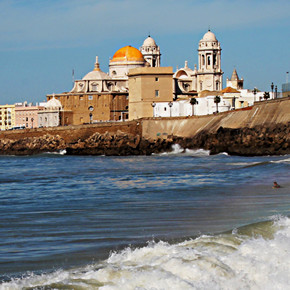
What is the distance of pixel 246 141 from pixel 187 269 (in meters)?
54.4

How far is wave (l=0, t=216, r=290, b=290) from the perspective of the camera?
1378 cm

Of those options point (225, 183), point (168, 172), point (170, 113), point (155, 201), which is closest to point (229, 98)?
point (170, 113)

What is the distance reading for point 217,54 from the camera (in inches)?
4761

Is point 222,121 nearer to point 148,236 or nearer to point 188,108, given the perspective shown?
point 188,108

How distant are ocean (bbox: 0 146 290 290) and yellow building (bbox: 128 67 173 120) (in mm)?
61109

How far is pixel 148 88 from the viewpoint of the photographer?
96.9 metres

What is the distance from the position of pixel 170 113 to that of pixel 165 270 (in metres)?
79.6

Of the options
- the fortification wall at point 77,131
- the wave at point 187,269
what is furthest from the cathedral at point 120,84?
the wave at point 187,269

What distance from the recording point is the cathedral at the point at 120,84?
110312mm

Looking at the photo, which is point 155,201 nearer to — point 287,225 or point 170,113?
point 287,225

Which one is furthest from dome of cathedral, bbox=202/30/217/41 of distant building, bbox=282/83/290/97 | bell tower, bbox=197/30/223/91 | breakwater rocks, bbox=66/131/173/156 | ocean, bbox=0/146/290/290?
ocean, bbox=0/146/290/290

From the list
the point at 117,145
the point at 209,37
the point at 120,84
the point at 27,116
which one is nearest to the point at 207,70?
the point at 209,37

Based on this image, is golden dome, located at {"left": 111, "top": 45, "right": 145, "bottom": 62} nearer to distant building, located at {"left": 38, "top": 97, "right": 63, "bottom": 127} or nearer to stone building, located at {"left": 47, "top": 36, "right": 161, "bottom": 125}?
stone building, located at {"left": 47, "top": 36, "right": 161, "bottom": 125}

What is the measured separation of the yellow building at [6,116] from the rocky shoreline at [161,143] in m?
70.0
